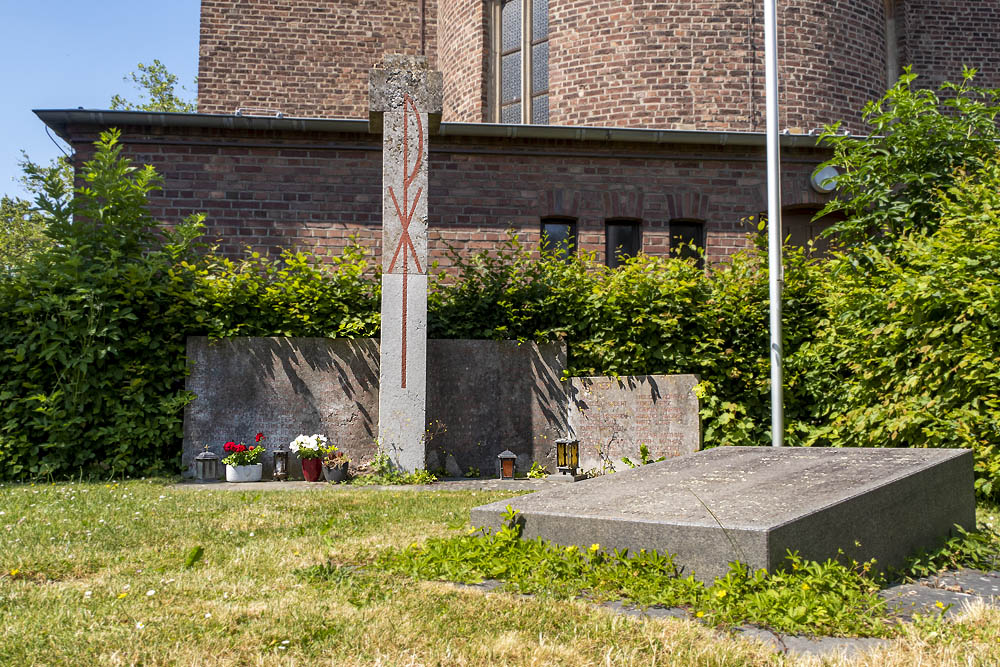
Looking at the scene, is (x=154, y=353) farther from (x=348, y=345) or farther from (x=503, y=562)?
(x=503, y=562)

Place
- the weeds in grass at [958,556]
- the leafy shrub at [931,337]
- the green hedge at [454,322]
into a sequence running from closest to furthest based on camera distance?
the weeds in grass at [958,556]
the leafy shrub at [931,337]
the green hedge at [454,322]

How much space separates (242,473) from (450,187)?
215 inches

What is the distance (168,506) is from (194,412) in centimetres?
269

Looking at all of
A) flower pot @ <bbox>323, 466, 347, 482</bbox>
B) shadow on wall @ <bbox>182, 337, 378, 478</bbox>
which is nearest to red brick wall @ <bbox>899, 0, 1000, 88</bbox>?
shadow on wall @ <bbox>182, 337, 378, 478</bbox>

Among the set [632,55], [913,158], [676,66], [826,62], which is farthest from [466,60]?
[913,158]

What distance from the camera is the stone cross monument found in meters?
8.05

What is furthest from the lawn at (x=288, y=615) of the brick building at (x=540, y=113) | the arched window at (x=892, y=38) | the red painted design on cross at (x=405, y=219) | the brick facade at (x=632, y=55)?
the arched window at (x=892, y=38)

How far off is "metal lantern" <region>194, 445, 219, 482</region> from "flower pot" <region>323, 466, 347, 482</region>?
1.09m

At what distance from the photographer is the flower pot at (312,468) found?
8094 millimetres

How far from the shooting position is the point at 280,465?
8.24 metres

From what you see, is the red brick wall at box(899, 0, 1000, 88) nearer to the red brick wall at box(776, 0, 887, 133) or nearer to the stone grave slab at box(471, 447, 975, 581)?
the red brick wall at box(776, 0, 887, 133)

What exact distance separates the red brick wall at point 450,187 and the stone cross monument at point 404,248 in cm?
319

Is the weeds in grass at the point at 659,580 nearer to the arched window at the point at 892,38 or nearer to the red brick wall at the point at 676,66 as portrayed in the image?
the red brick wall at the point at 676,66

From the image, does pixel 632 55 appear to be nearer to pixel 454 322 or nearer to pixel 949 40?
pixel 454 322
